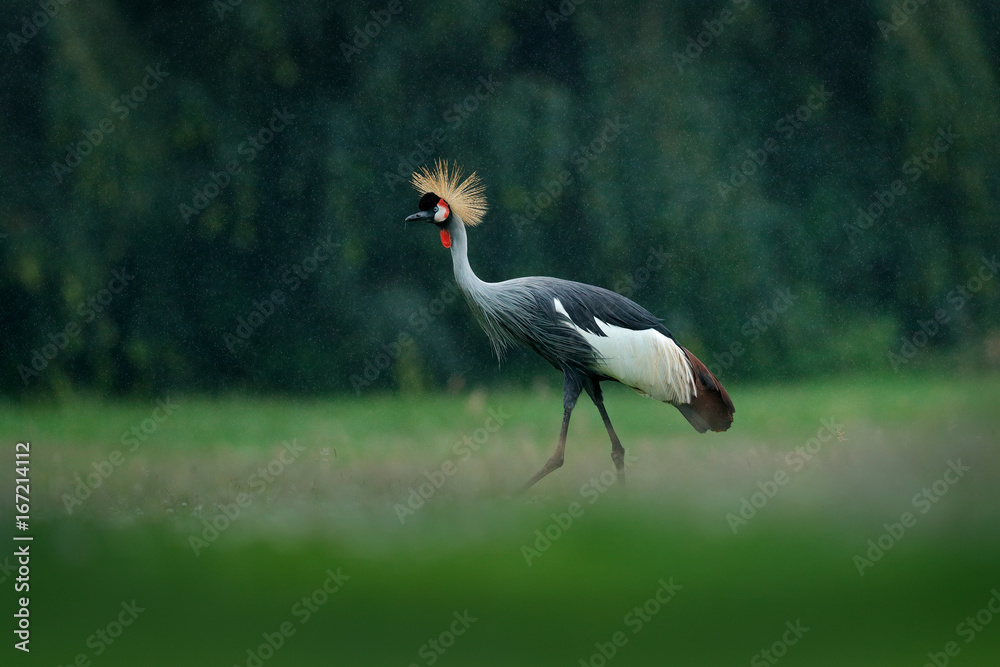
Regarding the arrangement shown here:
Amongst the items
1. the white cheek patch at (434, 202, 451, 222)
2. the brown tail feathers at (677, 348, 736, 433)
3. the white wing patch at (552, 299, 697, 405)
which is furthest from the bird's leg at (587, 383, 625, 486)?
the white cheek patch at (434, 202, 451, 222)

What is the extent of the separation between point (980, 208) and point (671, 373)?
425cm

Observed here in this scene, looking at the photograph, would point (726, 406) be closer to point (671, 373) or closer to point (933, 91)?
point (671, 373)

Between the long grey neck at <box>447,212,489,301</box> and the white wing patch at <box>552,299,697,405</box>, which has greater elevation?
the white wing patch at <box>552,299,697,405</box>

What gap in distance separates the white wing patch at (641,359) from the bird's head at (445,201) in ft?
2.32

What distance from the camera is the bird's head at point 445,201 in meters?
6.54

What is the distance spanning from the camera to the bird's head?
654cm

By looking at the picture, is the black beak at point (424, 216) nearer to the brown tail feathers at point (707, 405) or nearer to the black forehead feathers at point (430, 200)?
the black forehead feathers at point (430, 200)

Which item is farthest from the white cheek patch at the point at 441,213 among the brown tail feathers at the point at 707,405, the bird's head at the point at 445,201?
the brown tail feathers at the point at 707,405

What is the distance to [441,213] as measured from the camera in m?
6.54

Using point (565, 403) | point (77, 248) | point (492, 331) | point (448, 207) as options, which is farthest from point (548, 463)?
point (77, 248)

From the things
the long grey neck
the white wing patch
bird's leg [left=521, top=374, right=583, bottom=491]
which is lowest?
bird's leg [left=521, top=374, right=583, bottom=491]

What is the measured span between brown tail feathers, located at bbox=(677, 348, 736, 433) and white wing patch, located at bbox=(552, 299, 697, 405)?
0.27ft

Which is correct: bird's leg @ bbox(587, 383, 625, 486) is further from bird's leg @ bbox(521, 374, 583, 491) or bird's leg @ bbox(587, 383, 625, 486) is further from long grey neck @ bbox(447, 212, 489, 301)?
long grey neck @ bbox(447, 212, 489, 301)

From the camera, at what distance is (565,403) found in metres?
6.54
